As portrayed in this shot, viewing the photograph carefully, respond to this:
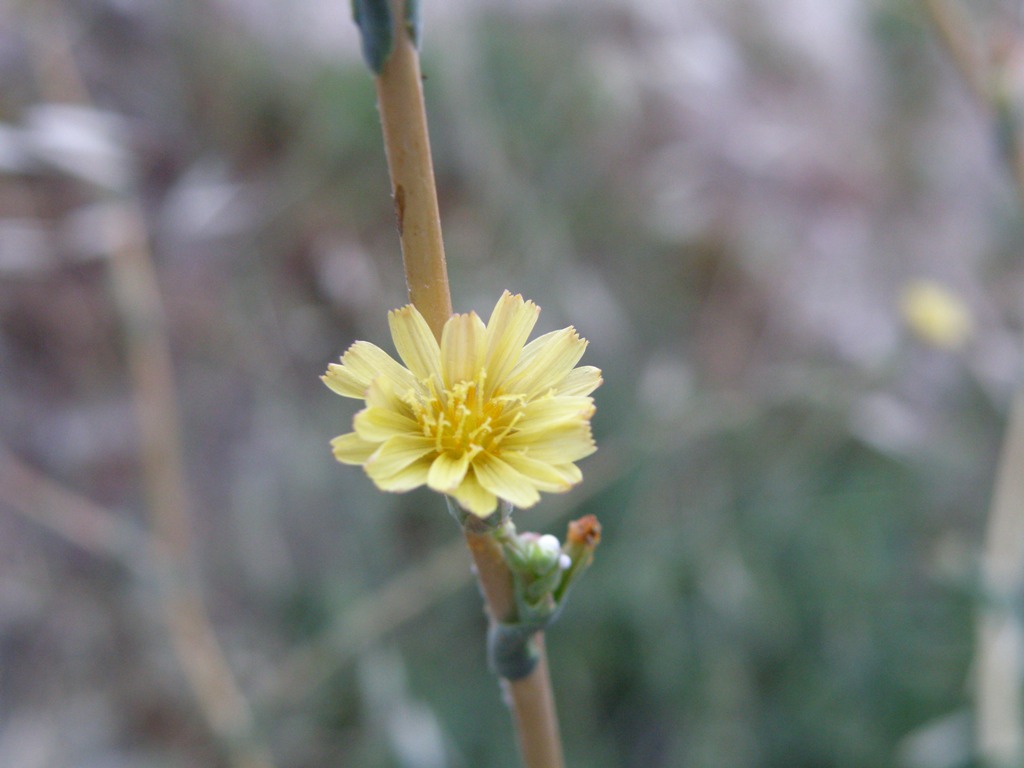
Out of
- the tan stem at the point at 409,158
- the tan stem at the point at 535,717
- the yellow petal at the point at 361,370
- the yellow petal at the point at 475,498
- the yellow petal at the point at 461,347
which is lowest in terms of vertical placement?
the tan stem at the point at 535,717

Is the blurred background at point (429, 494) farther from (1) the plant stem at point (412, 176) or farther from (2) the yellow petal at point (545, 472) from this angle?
(1) the plant stem at point (412, 176)

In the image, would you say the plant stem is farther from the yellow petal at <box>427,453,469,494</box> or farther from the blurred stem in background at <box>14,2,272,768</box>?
the blurred stem in background at <box>14,2,272,768</box>

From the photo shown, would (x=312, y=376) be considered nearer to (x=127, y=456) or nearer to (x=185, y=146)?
(x=127, y=456)

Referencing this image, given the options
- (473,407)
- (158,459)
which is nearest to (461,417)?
(473,407)

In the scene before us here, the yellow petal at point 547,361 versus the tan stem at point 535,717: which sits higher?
the yellow petal at point 547,361

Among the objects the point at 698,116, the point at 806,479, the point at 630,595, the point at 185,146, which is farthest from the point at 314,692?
the point at 698,116

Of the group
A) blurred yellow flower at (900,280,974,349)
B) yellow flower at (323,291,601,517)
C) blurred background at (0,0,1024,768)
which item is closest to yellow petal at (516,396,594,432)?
yellow flower at (323,291,601,517)

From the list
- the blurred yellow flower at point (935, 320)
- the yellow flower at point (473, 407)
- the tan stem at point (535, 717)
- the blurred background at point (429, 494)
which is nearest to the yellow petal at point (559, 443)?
the yellow flower at point (473, 407)
